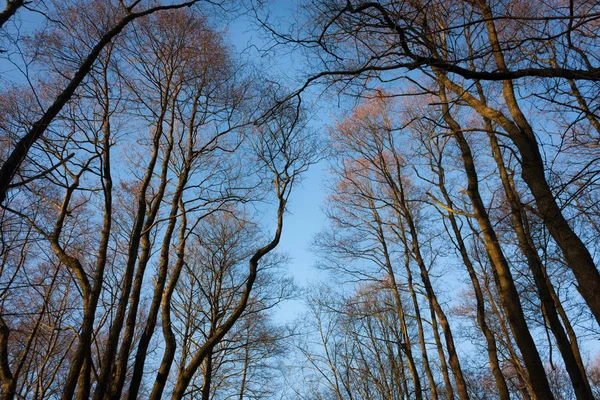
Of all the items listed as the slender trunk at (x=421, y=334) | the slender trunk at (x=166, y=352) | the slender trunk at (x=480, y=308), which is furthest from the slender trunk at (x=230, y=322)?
the slender trunk at (x=421, y=334)

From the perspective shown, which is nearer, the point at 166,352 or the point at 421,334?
the point at 166,352

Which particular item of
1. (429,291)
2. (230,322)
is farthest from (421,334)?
(230,322)

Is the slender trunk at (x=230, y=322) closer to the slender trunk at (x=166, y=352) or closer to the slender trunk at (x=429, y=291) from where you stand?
the slender trunk at (x=166, y=352)

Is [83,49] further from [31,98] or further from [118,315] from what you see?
[118,315]

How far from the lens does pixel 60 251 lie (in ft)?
16.4

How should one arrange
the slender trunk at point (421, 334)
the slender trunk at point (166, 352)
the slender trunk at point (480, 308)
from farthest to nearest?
the slender trunk at point (421, 334) < the slender trunk at point (480, 308) < the slender trunk at point (166, 352)

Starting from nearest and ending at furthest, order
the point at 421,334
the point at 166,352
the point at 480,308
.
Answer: the point at 166,352 < the point at 480,308 < the point at 421,334

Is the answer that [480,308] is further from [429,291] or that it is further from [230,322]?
[230,322]

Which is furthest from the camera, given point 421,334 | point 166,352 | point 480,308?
point 421,334

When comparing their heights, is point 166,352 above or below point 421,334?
below

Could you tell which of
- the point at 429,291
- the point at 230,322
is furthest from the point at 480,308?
the point at 230,322

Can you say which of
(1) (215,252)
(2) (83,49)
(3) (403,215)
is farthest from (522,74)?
(1) (215,252)

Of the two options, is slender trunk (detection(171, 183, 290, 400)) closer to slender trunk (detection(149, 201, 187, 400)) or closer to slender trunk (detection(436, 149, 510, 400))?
slender trunk (detection(149, 201, 187, 400))

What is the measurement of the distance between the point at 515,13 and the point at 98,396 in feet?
23.9
